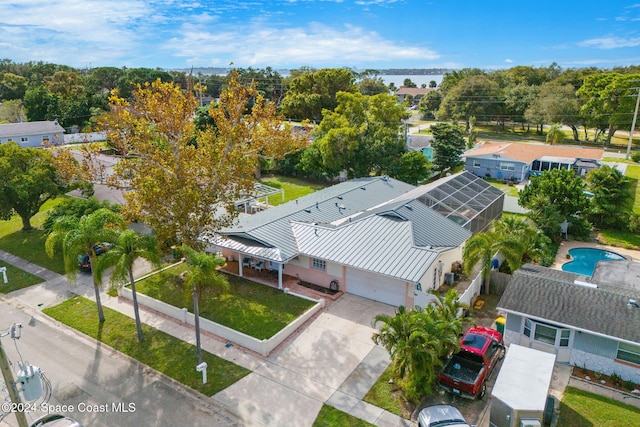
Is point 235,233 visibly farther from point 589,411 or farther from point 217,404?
point 589,411

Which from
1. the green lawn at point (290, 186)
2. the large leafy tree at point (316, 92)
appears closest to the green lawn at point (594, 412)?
the green lawn at point (290, 186)

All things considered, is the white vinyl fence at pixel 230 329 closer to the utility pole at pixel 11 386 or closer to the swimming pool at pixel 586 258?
the utility pole at pixel 11 386

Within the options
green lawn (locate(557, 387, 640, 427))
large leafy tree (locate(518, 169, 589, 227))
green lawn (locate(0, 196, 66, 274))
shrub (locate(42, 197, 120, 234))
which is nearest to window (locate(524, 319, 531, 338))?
green lawn (locate(557, 387, 640, 427))

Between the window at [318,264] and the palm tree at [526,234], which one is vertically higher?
the palm tree at [526,234]

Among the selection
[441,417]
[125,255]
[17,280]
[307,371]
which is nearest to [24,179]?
[17,280]

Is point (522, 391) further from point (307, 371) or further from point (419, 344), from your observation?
point (307, 371)
